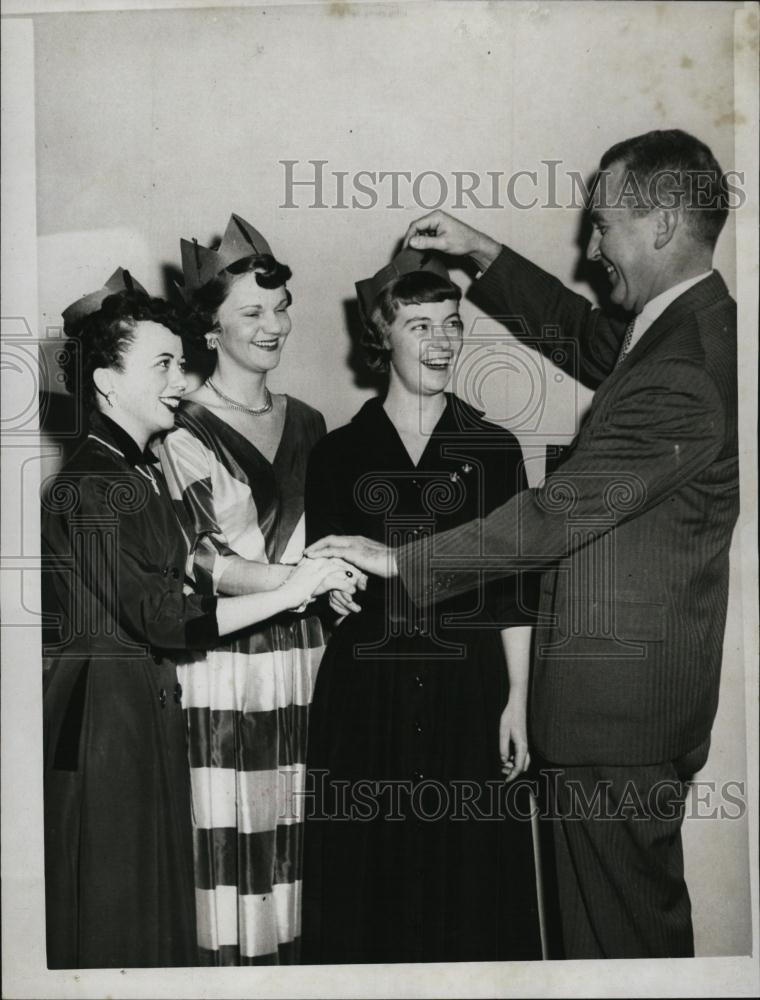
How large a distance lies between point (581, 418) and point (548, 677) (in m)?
0.57

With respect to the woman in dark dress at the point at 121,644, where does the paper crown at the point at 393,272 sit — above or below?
above

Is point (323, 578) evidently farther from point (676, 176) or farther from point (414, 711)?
point (676, 176)

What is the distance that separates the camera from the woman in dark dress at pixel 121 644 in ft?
6.42

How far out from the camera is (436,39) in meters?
2.02

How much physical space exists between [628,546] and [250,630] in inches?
32.6

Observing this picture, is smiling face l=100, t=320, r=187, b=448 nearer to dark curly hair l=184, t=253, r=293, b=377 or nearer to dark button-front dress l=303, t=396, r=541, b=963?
dark curly hair l=184, t=253, r=293, b=377

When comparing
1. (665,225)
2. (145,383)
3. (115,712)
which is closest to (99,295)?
(145,383)

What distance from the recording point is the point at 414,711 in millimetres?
1976

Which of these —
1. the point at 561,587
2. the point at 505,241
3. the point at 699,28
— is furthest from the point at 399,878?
Result: the point at 699,28

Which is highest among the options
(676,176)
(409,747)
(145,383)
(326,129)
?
(326,129)

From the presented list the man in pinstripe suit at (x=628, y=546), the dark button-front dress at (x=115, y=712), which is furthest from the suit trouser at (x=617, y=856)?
the dark button-front dress at (x=115, y=712)

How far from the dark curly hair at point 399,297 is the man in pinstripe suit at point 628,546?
0.23 ft

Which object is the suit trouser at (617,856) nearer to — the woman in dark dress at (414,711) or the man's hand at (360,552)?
the woman in dark dress at (414,711)

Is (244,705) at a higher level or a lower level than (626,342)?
lower
